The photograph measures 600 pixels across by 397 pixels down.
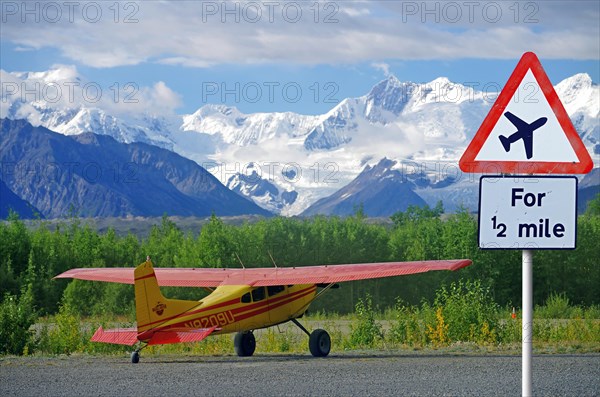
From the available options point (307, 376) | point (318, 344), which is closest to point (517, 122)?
point (307, 376)

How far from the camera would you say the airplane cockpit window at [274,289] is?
78.7ft

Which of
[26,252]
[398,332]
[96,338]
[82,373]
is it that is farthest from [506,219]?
[26,252]

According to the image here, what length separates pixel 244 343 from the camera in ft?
77.0

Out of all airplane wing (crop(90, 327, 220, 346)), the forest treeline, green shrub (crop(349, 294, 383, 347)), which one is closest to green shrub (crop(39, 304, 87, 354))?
airplane wing (crop(90, 327, 220, 346))

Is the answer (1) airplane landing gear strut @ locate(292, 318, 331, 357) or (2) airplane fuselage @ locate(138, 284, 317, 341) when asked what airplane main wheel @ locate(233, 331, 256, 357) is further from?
(1) airplane landing gear strut @ locate(292, 318, 331, 357)

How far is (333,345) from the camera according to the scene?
93.0 feet

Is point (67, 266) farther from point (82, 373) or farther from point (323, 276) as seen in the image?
point (82, 373)

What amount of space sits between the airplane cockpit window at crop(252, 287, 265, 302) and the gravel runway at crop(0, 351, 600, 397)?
2.26 m

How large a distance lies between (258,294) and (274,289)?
674mm

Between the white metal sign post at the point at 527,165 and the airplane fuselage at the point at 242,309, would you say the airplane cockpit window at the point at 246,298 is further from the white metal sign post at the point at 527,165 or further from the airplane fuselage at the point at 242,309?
the white metal sign post at the point at 527,165

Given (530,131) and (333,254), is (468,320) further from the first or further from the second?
(333,254)

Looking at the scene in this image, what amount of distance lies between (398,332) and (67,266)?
39.6 m

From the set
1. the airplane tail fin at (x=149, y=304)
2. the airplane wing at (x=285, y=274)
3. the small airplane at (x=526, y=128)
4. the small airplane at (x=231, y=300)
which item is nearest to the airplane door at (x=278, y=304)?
the small airplane at (x=231, y=300)

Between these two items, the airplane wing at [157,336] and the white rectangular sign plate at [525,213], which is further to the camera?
the airplane wing at [157,336]
